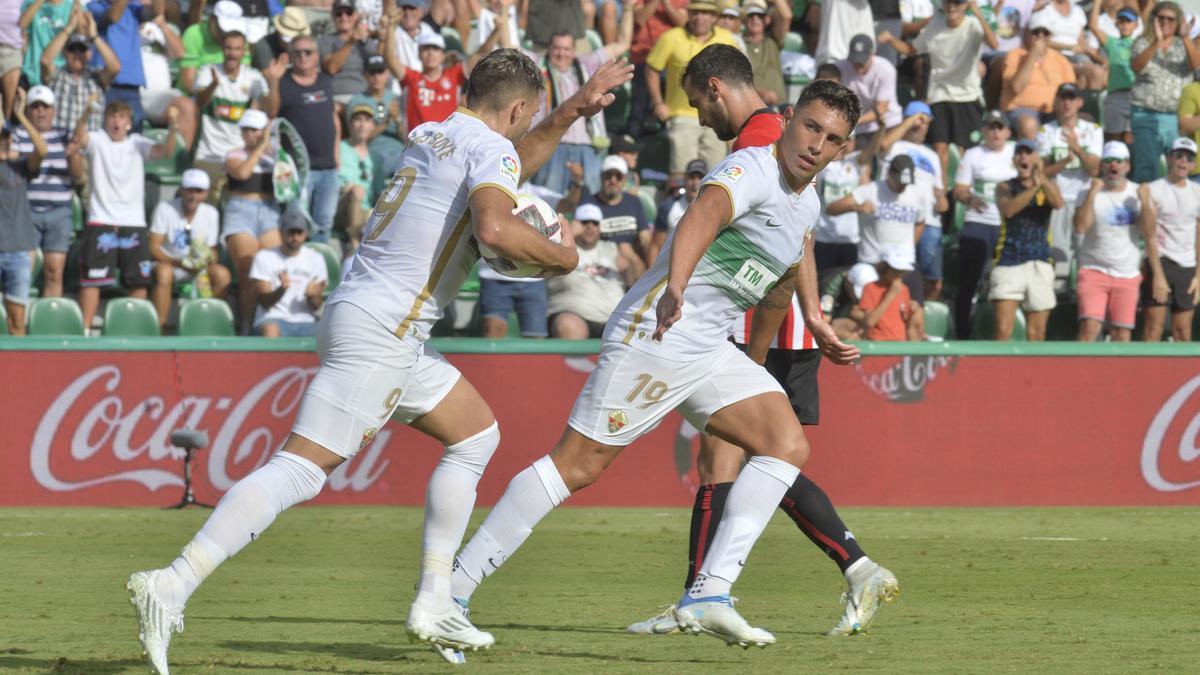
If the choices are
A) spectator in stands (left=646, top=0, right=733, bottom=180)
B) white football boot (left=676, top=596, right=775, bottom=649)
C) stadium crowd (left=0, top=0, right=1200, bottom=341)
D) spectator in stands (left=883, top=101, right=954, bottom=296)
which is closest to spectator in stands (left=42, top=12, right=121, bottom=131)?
stadium crowd (left=0, top=0, right=1200, bottom=341)

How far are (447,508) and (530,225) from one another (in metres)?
1.16

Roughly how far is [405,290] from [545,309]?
9.18m

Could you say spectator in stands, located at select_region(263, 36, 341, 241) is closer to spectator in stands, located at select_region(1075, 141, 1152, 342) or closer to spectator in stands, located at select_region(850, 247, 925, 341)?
spectator in stands, located at select_region(850, 247, 925, 341)

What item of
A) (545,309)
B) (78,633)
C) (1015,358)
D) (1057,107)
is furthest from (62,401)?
(1057,107)

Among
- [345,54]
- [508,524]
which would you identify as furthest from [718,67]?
[345,54]

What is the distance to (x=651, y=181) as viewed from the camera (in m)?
18.1

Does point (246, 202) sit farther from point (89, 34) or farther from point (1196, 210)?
point (1196, 210)

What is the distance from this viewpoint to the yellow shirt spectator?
17.6 metres

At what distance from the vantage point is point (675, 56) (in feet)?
58.2

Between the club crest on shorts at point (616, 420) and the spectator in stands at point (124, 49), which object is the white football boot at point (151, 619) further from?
the spectator in stands at point (124, 49)

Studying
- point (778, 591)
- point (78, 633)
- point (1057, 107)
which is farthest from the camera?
point (1057, 107)

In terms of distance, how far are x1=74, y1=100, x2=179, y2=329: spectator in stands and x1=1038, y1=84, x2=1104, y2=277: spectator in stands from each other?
9.04 meters

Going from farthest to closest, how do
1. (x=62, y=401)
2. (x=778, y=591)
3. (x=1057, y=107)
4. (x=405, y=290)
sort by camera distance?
1. (x=1057, y=107)
2. (x=62, y=401)
3. (x=778, y=591)
4. (x=405, y=290)

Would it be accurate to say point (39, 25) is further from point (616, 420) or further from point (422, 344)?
point (616, 420)
